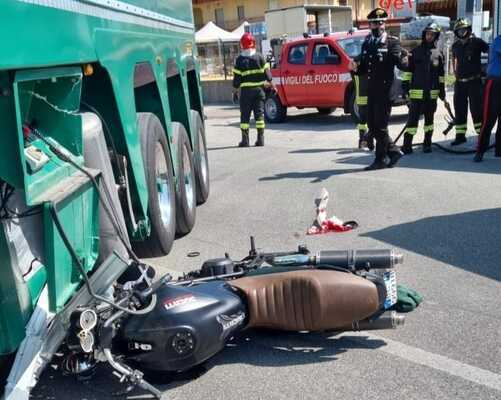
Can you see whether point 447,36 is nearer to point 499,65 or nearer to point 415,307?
point 499,65

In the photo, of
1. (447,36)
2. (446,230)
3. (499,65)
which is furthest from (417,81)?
(447,36)

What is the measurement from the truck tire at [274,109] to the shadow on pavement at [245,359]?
1183 centimetres

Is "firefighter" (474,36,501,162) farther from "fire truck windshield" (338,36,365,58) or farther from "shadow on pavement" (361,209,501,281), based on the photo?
"fire truck windshield" (338,36,365,58)

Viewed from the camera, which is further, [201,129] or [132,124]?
[201,129]

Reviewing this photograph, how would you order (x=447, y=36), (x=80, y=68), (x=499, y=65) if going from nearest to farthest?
(x=80, y=68), (x=499, y=65), (x=447, y=36)

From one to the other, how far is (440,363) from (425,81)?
6828 mm

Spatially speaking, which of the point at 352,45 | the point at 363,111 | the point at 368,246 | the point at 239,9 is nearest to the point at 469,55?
the point at 363,111

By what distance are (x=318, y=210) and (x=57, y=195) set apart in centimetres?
367

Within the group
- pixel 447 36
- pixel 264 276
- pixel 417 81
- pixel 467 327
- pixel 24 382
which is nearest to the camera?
pixel 24 382

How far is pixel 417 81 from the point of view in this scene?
31.1 feet

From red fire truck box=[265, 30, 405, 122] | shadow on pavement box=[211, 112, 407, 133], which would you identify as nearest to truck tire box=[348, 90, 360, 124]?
red fire truck box=[265, 30, 405, 122]

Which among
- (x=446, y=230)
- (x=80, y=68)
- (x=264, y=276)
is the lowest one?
(x=446, y=230)

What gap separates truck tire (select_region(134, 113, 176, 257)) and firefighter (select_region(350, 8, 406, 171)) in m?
3.84

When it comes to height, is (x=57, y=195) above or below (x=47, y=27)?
below
